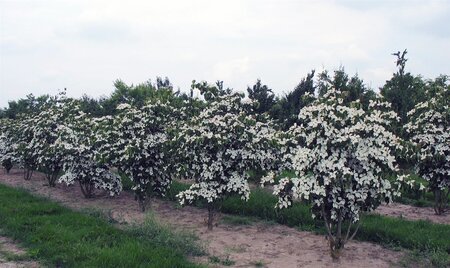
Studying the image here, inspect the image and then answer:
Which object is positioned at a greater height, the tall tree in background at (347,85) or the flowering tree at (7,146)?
the tall tree in background at (347,85)

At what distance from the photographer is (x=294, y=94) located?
81.9ft

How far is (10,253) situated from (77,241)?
116cm

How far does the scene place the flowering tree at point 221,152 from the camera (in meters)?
9.27

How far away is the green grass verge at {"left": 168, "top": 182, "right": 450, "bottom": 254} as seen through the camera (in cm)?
855

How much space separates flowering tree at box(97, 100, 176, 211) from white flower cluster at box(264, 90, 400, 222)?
436cm

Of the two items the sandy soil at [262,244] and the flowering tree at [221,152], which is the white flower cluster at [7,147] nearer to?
the sandy soil at [262,244]

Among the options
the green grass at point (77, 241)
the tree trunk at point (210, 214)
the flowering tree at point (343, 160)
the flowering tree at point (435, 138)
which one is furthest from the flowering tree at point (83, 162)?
the flowering tree at point (435, 138)

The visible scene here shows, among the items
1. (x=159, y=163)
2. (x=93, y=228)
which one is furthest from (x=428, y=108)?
(x=93, y=228)

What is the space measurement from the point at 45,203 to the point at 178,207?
3663mm

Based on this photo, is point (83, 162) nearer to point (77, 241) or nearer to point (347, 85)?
point (77, 241)

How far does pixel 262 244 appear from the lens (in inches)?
344

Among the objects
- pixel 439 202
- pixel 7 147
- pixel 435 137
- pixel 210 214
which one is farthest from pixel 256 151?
pixel 7 147

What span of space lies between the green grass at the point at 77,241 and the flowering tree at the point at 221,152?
1772 millimetres

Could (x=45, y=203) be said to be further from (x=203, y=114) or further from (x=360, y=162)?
(x=360, y=162)
